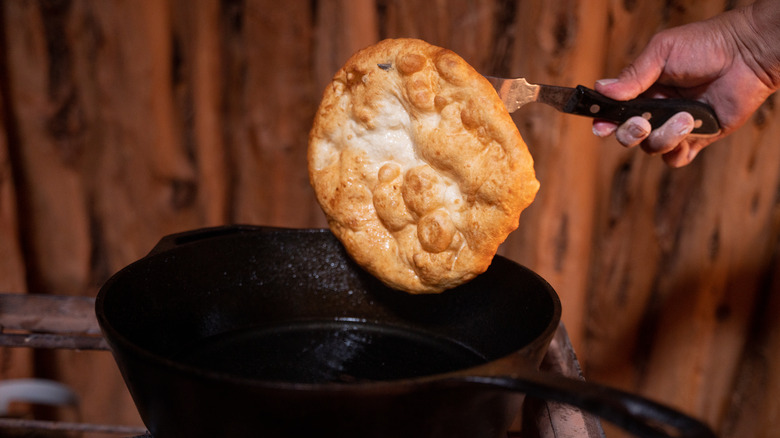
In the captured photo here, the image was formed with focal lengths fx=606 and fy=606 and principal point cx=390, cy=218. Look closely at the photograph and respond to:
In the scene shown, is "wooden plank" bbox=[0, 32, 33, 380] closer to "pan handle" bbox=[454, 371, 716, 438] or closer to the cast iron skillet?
the cast iron skillet

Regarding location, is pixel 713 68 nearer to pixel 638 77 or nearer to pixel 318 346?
pixel 638 77

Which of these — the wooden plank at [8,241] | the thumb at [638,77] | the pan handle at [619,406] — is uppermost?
the thumb at [638,77]

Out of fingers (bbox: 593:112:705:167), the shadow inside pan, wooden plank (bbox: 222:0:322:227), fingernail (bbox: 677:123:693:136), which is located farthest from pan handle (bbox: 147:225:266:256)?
fingernail (bbox: 677:123:693:136)

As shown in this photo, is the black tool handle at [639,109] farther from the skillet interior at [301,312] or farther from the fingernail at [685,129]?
the skillet interior at [301,312]

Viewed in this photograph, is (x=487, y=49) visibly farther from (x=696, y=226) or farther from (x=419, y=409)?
(x=419, y=409)

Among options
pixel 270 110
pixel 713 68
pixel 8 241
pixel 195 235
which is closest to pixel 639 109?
pixel 713 68

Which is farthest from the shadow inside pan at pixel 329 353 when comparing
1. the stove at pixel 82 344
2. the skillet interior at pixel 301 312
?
the stove at pixel 82 344

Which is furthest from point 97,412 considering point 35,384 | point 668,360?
point 668,360
